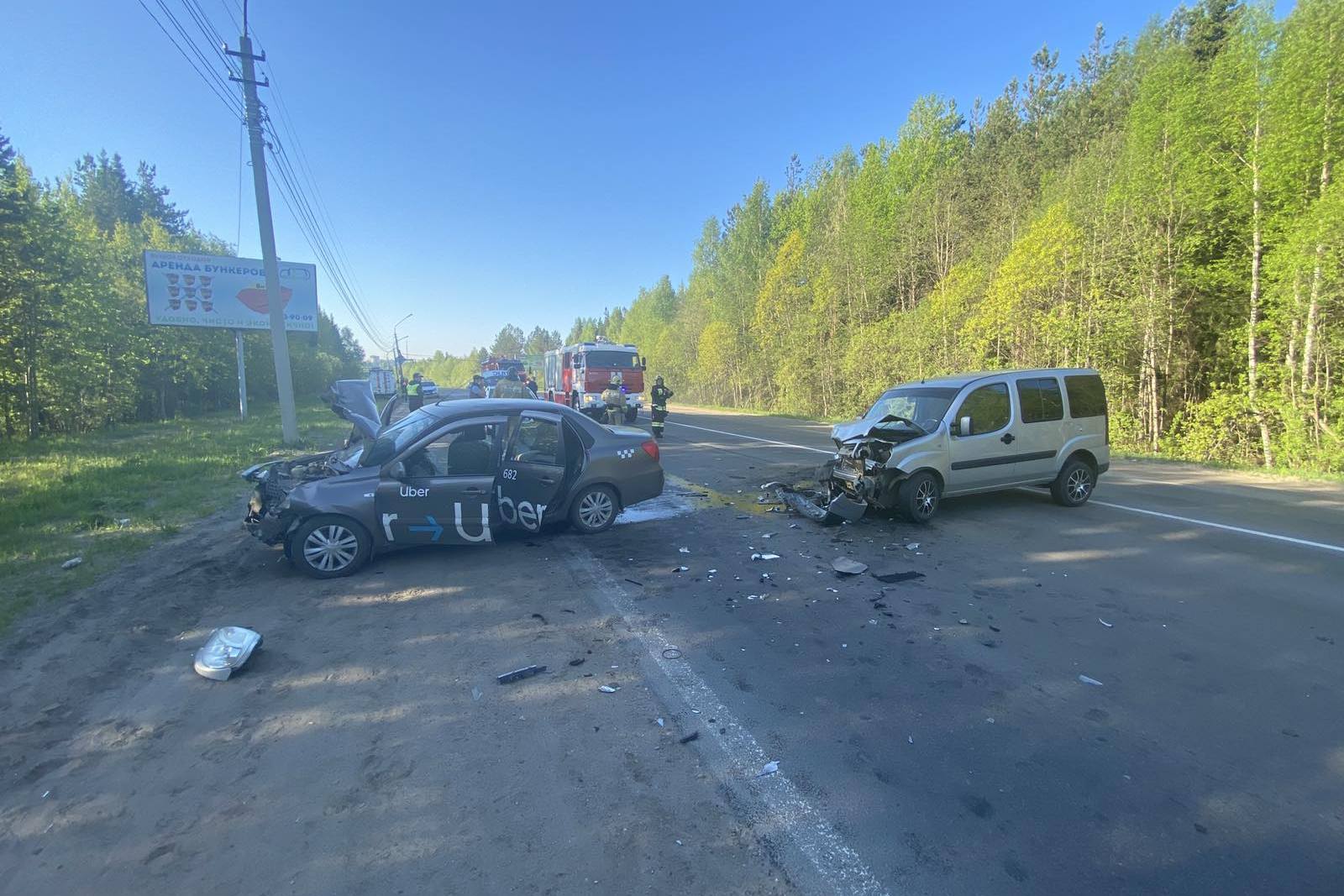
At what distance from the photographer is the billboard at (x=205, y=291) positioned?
22.7 meters

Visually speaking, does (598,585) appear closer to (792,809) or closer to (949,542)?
(792,809)

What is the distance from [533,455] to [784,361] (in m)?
30.2

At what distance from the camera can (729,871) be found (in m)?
2.32

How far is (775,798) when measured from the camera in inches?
108

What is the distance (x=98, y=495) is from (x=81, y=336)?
48.3 ft

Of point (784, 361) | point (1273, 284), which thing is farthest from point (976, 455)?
point (784, 361)

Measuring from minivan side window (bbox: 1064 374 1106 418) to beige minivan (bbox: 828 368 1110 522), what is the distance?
0.01 metres

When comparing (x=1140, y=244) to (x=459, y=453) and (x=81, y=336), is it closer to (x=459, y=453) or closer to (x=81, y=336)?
(x=459, y=453)

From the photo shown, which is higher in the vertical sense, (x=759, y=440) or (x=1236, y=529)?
(x=759, y=440)

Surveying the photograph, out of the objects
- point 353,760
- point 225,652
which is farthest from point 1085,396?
point 225,652

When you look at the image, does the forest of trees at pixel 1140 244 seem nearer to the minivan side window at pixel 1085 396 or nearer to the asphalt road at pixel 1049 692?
the minivan side window at pixel 1085 396

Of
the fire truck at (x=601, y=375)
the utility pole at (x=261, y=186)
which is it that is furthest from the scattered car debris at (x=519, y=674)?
the fire truck at (x=601, y=375)

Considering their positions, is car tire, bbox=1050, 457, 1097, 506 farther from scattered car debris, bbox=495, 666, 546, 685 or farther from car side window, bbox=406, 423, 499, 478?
scattered car debris, bbox=495, 666, 546, 685

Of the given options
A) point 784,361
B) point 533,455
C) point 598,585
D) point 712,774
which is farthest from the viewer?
point 784,361
